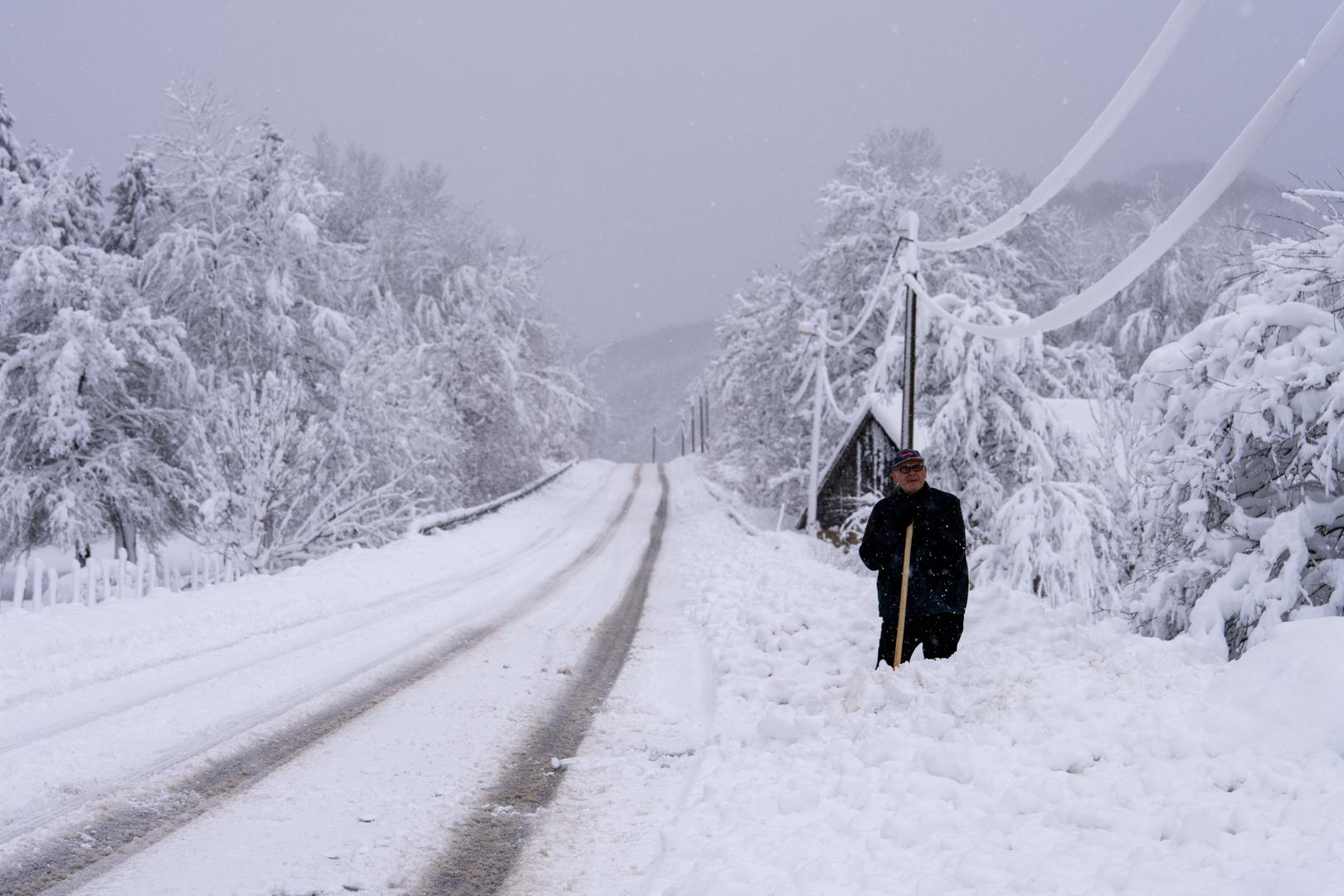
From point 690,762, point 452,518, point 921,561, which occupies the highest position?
point 921,561

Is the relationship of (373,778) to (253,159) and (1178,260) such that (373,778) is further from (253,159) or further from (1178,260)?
(1178,260)

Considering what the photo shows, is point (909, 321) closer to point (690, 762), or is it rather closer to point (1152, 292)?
point (690, 762)

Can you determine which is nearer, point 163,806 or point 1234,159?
point 163,806

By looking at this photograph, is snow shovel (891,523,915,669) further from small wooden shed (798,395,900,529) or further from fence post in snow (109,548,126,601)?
small wooden shed (798,395,900,529)

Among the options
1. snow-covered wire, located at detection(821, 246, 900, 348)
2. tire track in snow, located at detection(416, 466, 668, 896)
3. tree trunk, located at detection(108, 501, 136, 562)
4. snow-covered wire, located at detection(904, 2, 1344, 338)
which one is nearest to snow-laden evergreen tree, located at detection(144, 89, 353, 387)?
tree trunk, located at detection(108, 501, 136, 562)

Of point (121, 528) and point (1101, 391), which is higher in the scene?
point (1101, 391)

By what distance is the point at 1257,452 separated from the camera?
632cm

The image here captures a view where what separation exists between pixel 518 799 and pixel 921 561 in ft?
10.1

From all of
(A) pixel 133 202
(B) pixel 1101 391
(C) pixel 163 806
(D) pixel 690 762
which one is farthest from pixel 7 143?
(B) pixel 1101 391

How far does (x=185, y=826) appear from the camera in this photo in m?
3.81

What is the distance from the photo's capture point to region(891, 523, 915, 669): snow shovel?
5605 millimetres

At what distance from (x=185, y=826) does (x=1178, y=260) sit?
44.8 meters

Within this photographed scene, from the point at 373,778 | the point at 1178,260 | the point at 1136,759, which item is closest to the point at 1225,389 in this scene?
the point at 1136,759

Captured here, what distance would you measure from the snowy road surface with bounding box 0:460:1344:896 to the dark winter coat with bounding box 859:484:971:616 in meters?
0.49
